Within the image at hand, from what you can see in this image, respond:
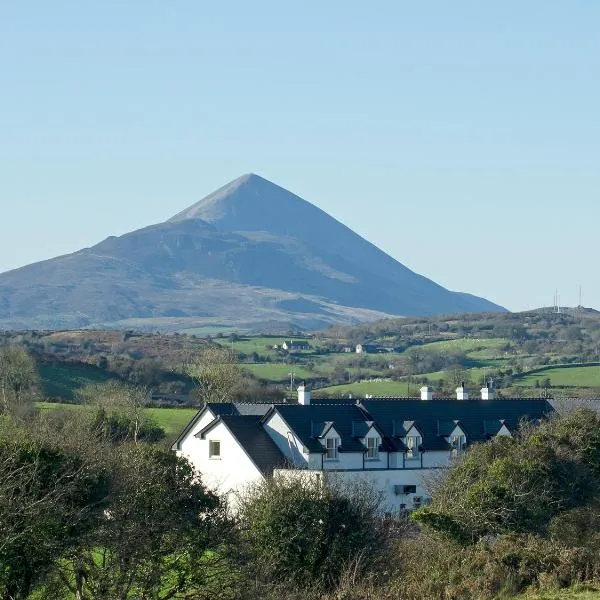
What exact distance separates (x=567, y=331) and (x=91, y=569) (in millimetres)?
165406

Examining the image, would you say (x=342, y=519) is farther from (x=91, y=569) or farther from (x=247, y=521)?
(x=91, y=569)

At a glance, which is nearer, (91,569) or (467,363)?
(91,569)

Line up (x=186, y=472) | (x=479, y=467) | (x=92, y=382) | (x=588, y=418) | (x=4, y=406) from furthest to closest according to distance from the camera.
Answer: (x=92, y=382), (x=4, y=406), (x=588, y=418), (x=479, y=467), (x=186, y=472)

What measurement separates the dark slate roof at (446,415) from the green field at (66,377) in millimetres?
39723

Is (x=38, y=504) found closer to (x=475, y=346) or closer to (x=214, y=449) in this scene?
(x=214, y=449)

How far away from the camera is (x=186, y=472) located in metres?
28.3

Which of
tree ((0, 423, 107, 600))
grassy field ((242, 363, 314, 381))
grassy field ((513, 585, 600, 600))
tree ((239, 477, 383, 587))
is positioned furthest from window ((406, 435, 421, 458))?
grassy field ((242, 363, 314, 381))

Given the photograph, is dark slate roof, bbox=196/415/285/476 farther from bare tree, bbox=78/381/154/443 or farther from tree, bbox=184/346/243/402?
tree, bbox=184/346/243/402

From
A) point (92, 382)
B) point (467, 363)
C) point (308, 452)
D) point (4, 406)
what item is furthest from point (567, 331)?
point (308, 452)

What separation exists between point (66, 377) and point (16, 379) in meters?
20.3

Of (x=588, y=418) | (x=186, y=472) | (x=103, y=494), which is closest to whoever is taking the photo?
(x=103, y=494)

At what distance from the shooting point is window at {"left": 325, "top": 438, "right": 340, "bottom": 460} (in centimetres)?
5416

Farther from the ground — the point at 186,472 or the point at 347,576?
the point at 186,472

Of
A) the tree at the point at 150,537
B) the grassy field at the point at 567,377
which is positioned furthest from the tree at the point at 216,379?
the tree at the point at 150,537
